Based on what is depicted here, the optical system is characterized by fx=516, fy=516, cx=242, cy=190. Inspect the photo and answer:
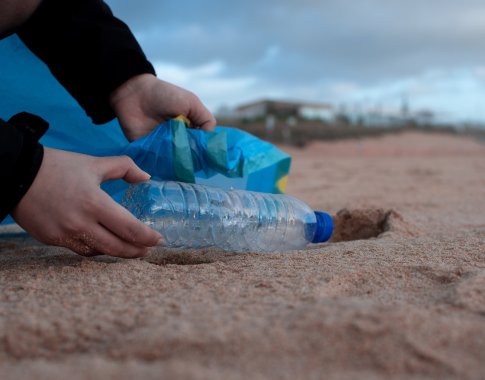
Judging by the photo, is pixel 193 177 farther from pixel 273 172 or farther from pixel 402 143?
pixel 402 143

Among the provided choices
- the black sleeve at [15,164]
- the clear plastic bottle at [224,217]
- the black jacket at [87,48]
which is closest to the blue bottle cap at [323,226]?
the clear plastic bottle at [224,217]

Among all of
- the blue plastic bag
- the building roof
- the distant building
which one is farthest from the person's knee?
the building roof

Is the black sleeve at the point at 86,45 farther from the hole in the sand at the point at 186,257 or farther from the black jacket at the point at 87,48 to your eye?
the hole in the sand at the point at 186,257

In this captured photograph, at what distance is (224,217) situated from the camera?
6.09ft

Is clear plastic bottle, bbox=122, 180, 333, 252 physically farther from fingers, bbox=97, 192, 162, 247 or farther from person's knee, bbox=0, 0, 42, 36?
person's knee, bbox=0, 0, 42, 36

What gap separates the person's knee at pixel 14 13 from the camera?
1.65 m

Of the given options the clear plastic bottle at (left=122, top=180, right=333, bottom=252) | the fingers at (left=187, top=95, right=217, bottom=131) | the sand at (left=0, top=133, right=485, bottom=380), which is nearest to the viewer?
the sand at (left=0, top=133, right=485, bottom=380)

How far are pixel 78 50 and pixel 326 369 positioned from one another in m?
1.46

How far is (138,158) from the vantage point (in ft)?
6.06

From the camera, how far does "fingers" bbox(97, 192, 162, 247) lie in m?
1.24

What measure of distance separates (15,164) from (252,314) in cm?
64

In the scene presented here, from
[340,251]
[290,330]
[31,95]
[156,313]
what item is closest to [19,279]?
[156,313]

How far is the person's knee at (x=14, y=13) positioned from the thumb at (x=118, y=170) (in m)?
0.70

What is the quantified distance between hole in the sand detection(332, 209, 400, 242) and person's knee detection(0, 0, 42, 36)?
4.81 feet
